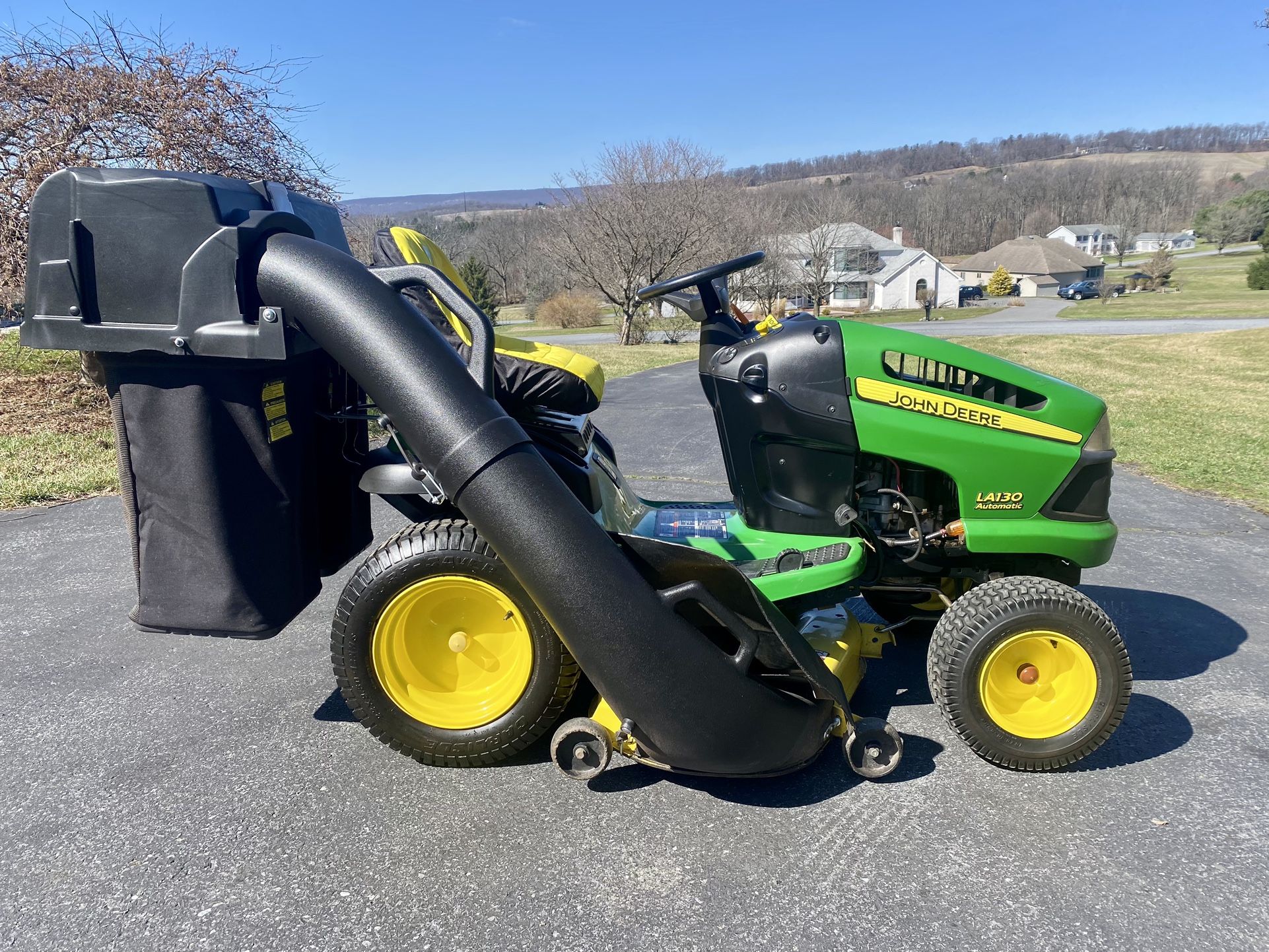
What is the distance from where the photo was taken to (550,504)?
2.35 m

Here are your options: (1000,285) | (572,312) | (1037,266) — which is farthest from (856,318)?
(1037,266)

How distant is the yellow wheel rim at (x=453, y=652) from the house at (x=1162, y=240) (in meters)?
105

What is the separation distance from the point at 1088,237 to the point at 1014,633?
109 meters

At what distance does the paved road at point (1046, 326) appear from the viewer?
26656 millimetres

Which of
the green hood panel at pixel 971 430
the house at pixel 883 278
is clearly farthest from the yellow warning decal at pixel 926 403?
the house at pixel 883 278

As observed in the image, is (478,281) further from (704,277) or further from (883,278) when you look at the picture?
(883,278)

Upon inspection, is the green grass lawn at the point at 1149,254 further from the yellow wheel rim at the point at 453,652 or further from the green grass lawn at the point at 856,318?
the yellow wheel rim at the point at 453,652

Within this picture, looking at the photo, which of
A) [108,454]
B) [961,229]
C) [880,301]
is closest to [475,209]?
[961,229]

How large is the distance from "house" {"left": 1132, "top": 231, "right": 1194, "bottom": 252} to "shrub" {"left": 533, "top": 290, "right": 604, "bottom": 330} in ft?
242

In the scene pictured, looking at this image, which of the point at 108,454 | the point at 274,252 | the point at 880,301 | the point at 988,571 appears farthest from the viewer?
the point at 880,301

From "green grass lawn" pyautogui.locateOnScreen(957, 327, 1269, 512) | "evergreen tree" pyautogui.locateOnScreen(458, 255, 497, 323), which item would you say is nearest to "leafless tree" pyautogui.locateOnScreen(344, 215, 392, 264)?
"green grass lawn" pyautogui.locateOnScreen(957, 327, 1269, 512)

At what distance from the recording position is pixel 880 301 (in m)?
65.9

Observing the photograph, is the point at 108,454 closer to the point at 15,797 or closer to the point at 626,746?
the point at 15,797

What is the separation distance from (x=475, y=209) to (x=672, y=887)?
130761 millimetres
